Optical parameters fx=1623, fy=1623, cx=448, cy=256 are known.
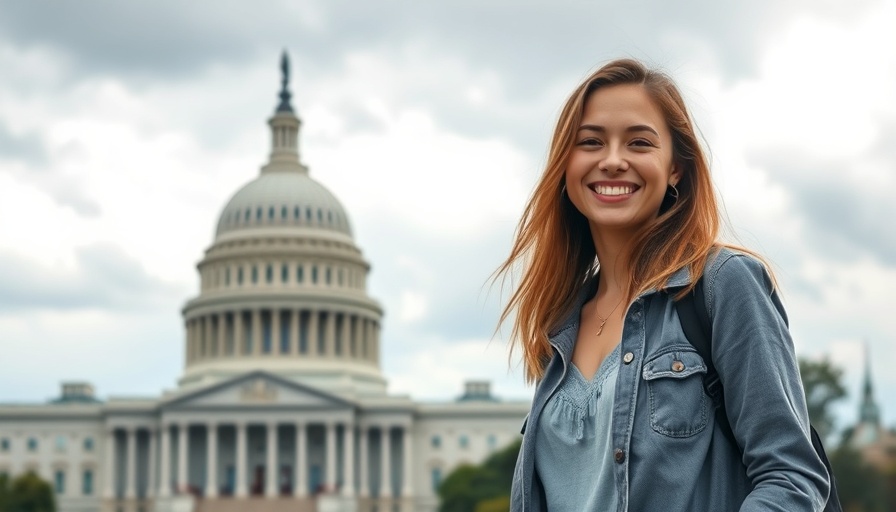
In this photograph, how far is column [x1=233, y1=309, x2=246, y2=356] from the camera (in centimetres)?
15088

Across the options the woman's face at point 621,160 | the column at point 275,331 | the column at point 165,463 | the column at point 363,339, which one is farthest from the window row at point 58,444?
the woman's face at point 621,160

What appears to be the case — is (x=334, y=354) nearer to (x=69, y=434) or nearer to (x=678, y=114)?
(x=69, y=434)

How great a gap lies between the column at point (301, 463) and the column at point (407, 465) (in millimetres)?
9078

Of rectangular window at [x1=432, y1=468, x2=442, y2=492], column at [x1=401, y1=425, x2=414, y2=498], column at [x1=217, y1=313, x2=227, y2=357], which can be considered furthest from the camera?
column at [x1=217, y1=313, x2=227, y2=357]

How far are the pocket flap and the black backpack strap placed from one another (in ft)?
0.13

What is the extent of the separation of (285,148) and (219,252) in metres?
16.1

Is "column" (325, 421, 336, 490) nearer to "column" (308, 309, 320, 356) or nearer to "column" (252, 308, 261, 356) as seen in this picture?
"column" (308, 309, 320, 356)

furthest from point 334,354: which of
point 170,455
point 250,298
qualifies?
point 170,455

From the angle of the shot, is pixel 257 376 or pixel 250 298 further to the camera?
pixel 250 298

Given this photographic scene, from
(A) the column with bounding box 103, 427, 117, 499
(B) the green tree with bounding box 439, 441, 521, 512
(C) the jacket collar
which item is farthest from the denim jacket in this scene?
(A) the column with bounding box 103, 427, 117, 499

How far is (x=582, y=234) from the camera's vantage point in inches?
287

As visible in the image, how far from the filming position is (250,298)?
5940 inches

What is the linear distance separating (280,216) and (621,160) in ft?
502

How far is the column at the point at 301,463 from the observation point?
458 feet
